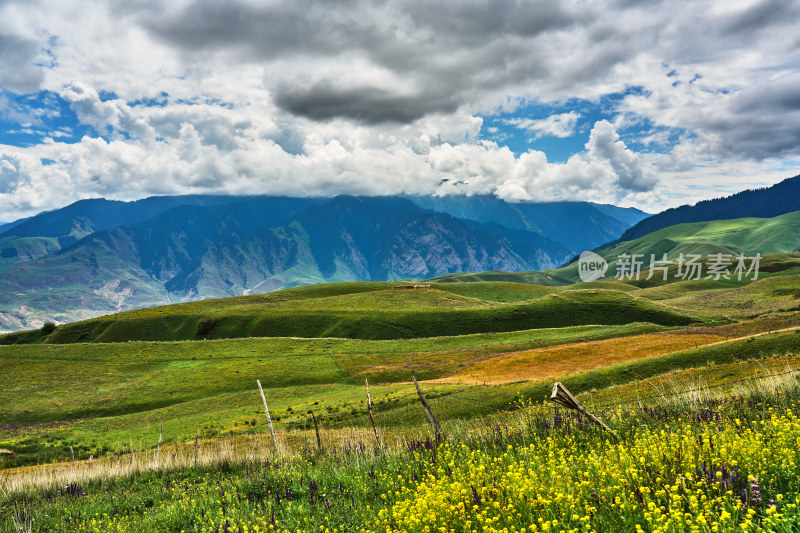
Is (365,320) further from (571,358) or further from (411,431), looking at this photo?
(411,431)

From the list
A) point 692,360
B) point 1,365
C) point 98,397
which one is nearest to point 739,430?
point 692,360

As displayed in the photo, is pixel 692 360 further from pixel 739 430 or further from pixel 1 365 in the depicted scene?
pixel 1 365

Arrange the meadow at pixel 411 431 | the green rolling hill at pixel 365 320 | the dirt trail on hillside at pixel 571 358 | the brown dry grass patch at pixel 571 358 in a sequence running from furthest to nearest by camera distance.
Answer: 1. the green rolling hill at pixel 365 320
2. the brown dry grass patch at pixel 571 358
3. the dirt trail on hillside at pixel 571 358
4. the meadow at pixel 411 431

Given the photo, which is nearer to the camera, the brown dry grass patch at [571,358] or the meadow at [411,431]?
the meadow at [411,431]

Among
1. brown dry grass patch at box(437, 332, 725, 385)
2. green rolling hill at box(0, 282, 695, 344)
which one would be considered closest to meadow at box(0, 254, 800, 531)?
brown dry grass patch at box(437, 332, 725, 385)

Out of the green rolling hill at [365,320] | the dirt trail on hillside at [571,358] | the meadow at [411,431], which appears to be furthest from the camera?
the green rolling hill at [365,320]

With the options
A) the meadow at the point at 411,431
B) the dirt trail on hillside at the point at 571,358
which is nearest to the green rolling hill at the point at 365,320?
the meadow at the point at 411,431

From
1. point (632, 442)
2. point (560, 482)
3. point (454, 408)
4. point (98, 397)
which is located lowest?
point (98, 397)

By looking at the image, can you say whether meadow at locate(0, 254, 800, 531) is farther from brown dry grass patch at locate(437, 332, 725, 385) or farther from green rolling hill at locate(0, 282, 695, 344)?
green rolling hill at locate(0, 282, 695, 344)

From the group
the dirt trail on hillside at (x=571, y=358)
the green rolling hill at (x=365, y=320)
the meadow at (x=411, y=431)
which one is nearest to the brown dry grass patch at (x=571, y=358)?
the dirt trail on hillside at (x=571, y=358)

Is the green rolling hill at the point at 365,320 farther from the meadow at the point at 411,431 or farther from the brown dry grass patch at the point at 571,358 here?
the brown dry grass patch at the point at 571,358

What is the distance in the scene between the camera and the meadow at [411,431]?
706cm

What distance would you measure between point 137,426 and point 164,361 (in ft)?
147

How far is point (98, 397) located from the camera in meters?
67.6
